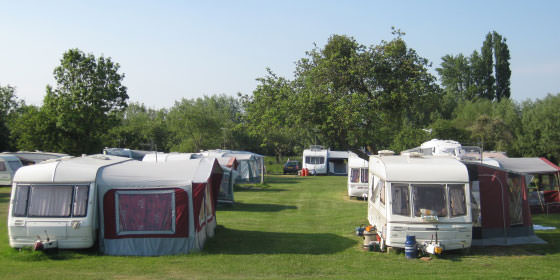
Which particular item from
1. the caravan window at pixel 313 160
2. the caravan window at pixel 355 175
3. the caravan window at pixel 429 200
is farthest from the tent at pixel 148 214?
the caravan window at pixel 313 160

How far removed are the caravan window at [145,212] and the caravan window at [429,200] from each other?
5.94 m

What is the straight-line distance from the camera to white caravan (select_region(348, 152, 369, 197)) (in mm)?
25016

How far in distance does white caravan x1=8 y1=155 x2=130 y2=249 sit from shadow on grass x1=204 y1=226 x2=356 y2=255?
3.05m

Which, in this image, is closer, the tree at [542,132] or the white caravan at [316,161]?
the tree at [542,132]

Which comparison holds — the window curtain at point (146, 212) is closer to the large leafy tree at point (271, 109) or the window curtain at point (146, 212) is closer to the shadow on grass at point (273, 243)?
the shadow on grass at point (273, 243)

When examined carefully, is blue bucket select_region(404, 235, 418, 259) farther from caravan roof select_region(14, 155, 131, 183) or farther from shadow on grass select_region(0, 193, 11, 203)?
shadow on grass select_region(0, 193, 11, 203)

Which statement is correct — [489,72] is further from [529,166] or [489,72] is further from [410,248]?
[410,248]

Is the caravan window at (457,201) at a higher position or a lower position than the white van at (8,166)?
lower

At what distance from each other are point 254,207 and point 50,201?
1115 centimetres

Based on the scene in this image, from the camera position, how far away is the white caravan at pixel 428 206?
39.4ft

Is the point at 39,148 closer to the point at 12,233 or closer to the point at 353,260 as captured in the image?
the point at 12,233

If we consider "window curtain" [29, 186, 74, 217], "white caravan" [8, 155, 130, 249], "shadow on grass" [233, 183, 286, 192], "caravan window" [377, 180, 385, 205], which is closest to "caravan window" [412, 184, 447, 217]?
"caravan window" [377, 180, 385, 205]

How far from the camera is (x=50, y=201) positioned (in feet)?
39.6

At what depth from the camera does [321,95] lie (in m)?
18.2
